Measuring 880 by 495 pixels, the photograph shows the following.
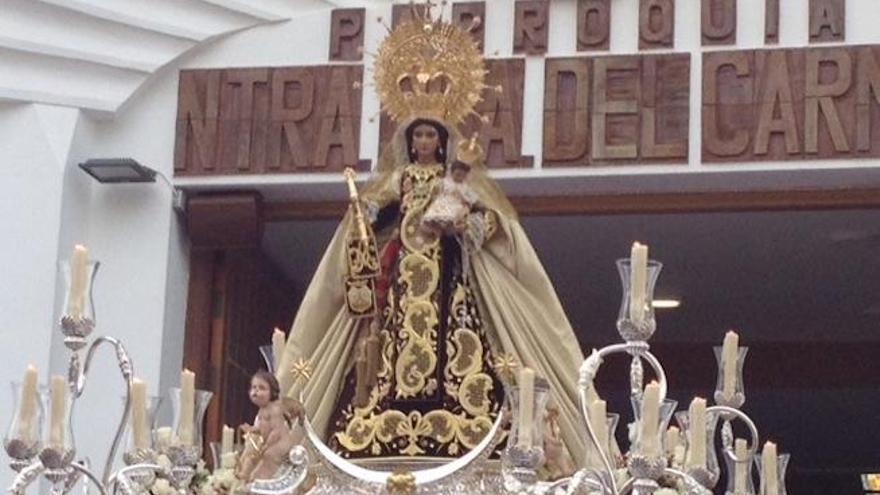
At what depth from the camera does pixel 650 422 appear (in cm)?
518

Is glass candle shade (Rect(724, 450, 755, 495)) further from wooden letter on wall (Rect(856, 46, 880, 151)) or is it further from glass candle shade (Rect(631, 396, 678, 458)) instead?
wooden letter on wall (Rect(856, 46, 880, 151))

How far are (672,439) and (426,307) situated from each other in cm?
99

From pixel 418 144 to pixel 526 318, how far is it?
2.23 feet

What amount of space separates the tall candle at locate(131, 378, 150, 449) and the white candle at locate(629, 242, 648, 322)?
A: 140 cm

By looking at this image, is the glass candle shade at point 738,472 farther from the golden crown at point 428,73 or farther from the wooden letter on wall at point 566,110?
the wooden letter on wall at point 566,110

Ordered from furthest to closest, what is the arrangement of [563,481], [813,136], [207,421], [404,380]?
[207,421] → [813,136] → [404,380] → [563,481]

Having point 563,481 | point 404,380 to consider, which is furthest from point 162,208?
point 563,481

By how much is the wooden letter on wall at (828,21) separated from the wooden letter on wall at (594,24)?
0.89 m

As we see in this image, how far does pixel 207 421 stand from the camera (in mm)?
10438

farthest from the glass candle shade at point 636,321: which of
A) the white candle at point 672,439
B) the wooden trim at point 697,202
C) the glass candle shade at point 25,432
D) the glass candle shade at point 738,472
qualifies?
the wooden trim at point 697,202

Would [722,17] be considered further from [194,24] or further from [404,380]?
[404,380]

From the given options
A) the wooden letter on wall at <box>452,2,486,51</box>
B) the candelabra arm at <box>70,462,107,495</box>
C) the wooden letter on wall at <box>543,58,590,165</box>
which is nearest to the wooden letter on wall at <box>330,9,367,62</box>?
the wooden letter on wall at <box>452,2,486,51</box>

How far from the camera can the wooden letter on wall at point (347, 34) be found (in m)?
9.95

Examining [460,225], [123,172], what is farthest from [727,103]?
[460,225]
